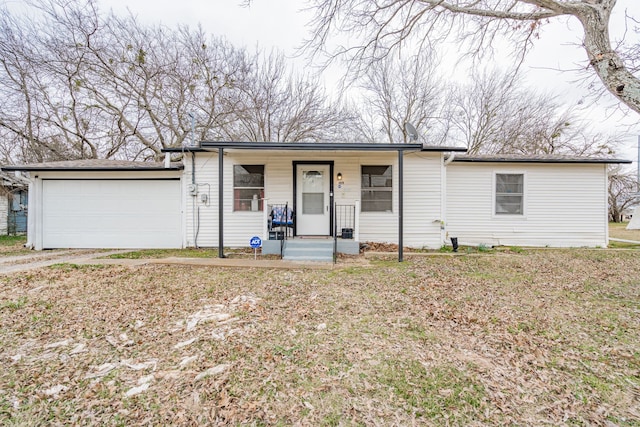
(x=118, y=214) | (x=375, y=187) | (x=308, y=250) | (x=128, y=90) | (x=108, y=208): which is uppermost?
(x=128, y=90)

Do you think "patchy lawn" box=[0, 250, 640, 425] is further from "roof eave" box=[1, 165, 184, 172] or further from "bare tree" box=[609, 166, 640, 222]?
"bare tree" box=[609, 166, 640, 222]

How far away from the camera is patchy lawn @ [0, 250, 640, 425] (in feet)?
6.43

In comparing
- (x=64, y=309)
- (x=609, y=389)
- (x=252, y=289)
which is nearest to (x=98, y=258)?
(x=64, y=309)

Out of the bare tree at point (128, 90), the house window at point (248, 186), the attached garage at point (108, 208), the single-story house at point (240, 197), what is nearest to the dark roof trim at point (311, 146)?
the single-story house at point (240, 197)

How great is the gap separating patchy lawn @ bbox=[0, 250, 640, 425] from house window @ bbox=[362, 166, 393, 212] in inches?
152

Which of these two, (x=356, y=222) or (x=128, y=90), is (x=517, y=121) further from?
(x=128, y=90)

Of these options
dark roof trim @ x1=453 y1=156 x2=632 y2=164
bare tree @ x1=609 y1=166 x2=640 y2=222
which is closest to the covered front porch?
dark roof trim @ x1=453 y1=156 x2=632 y2=164

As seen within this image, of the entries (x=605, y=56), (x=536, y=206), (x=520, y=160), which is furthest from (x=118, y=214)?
(x=536, y=206)

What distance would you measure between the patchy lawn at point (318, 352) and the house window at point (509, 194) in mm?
4327

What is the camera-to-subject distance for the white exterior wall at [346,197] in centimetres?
841

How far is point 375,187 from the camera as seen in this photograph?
8586 millimetres

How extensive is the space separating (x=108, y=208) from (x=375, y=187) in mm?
8059

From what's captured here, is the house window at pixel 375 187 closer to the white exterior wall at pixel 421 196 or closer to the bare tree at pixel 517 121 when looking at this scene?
the white exterior wall at pixel 421 196

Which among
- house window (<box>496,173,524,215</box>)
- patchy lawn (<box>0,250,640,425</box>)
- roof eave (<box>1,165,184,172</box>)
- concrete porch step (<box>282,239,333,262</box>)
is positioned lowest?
patchy lawn (<box>0,250,640,425</box>)
